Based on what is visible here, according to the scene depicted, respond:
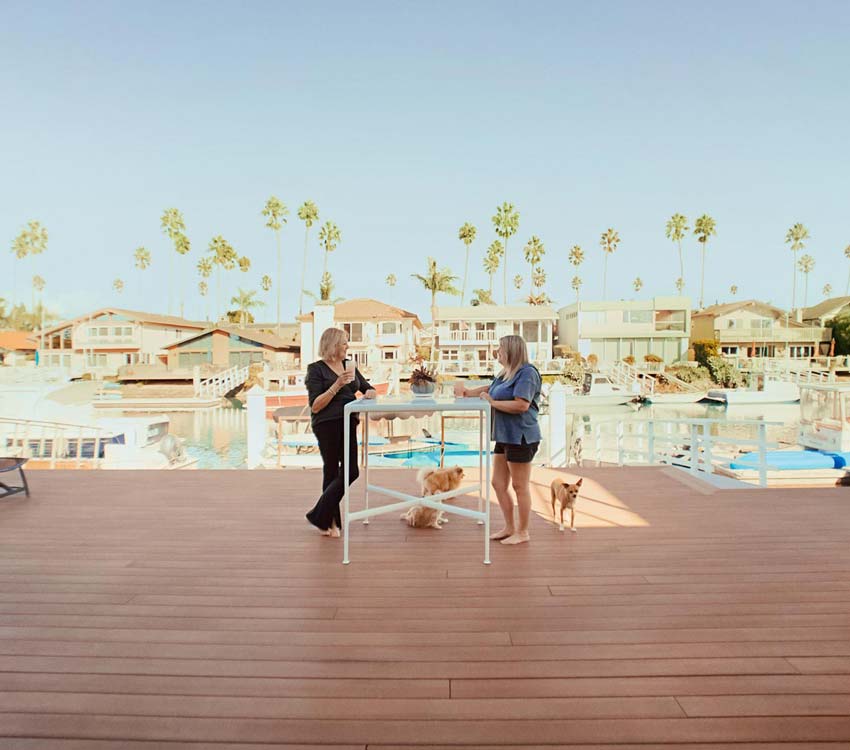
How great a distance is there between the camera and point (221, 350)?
132 ft

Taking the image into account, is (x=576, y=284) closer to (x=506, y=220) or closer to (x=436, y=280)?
(x=506, y=220)

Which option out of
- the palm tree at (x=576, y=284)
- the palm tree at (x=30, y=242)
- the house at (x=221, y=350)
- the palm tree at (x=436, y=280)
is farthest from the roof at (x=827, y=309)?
the palm tree at (x=30, y=242)

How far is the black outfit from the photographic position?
3801 mm

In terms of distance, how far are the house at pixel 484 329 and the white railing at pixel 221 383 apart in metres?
12.4

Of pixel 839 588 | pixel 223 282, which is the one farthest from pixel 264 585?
pixel 223 282

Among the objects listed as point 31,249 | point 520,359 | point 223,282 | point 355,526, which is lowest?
point 355,526

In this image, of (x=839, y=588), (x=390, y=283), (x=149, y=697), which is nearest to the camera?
(x=149, y=697)

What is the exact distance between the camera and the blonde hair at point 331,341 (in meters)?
3.77

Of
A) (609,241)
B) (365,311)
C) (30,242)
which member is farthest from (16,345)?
(609,241)

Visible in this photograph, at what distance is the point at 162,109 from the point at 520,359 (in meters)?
32.1

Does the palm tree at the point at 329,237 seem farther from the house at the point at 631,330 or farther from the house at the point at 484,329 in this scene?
the house at the point at 631,330

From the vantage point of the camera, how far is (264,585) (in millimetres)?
3074

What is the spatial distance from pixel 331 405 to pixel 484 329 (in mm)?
35721

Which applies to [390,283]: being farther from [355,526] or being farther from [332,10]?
[355,526]
